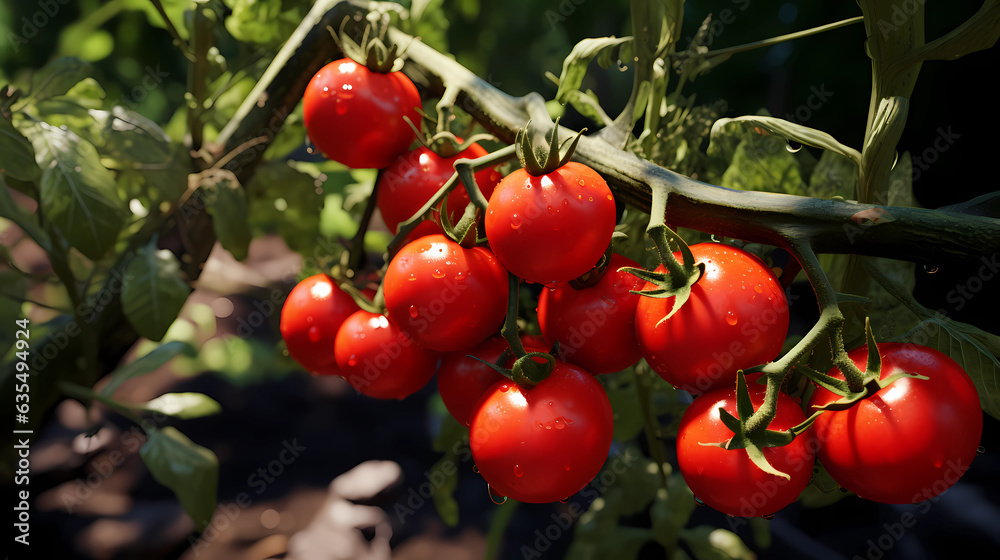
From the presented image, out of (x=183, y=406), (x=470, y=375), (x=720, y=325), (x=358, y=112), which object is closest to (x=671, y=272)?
(x=720, y=325)

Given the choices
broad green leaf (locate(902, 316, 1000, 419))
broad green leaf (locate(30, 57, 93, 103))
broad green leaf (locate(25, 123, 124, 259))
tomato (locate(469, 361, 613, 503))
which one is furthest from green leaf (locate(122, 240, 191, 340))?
broad green leaf (locate(902, 316, 1000, 419))

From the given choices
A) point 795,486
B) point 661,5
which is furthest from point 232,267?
point 795,486

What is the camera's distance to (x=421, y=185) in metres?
0.42

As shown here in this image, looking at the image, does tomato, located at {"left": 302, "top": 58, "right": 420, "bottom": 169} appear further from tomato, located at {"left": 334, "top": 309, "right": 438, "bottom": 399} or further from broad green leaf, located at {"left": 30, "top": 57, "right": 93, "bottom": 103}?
broad green leaf, located at {"left": 30, "top": 57, "right": 93, "bottom": 103}

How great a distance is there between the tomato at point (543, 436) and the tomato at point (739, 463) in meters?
0.05

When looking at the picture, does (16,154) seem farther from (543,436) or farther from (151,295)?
(543,436)

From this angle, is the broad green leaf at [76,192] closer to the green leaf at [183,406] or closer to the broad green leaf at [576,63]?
the green leaf at [183,406]

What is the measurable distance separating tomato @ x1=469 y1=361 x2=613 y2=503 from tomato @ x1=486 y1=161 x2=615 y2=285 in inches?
2.6

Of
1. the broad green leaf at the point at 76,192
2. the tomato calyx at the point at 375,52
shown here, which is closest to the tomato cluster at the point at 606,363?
the tomato calyx at the point at 375,52

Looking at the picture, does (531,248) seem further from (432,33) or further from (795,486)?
(432,33)

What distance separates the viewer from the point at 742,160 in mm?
505

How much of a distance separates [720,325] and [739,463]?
67mm

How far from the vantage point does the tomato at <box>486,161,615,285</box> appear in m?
0.30

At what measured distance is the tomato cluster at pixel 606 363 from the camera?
29cm
